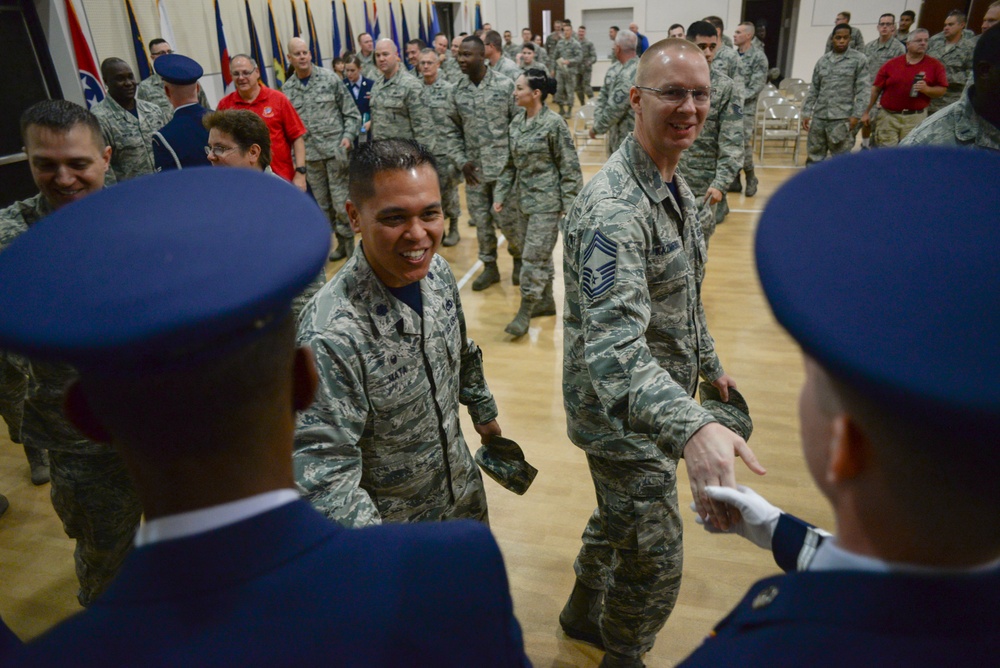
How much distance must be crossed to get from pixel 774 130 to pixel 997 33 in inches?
307

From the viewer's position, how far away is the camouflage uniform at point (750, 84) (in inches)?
277

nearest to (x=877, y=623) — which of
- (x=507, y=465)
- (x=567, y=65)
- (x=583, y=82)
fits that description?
(x=507, y=465)

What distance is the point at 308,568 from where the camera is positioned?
632 millimetres

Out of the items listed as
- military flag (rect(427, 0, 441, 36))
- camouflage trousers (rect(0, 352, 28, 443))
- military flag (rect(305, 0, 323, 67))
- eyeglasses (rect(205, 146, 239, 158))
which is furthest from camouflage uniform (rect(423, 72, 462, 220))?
military flag (rect(427, 0, 441, 36))

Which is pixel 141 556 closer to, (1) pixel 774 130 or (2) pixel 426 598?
(2) pixel 426 598

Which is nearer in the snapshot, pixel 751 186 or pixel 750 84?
pixel 751 186

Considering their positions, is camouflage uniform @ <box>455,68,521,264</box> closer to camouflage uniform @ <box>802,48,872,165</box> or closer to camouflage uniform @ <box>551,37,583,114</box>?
camouflage uniform @ <box>802,48,872,165</box>

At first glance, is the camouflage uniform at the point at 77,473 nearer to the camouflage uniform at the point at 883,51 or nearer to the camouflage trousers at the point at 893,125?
the camouflage trousers at the point at 893,125

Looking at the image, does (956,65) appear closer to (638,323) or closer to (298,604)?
(638,323)

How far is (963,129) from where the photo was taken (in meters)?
2.22

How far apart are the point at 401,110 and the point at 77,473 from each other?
4.84 m

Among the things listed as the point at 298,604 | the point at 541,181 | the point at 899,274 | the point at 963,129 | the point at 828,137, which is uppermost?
the point at 899,274

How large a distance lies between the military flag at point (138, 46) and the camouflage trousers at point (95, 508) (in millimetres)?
6043

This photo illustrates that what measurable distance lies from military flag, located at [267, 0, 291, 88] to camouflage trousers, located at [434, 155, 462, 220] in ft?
15.4
